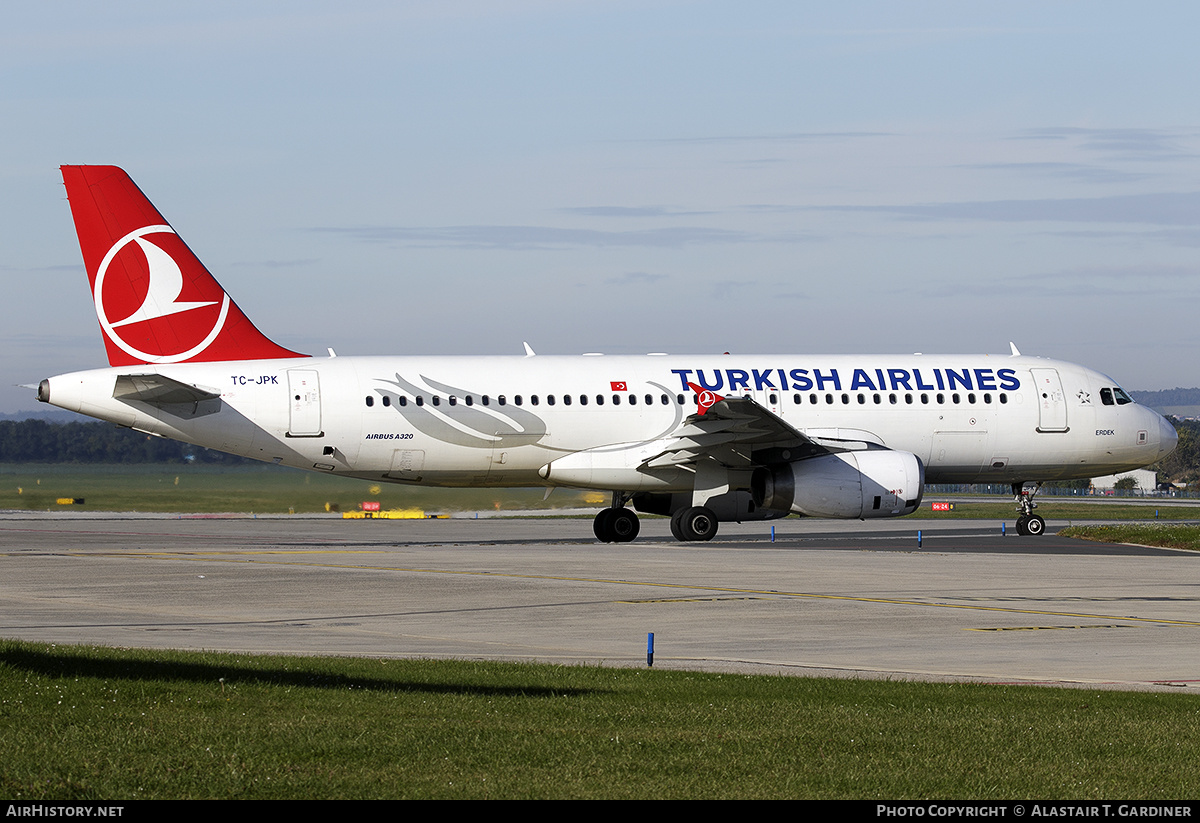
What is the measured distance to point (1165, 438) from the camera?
3941 cm

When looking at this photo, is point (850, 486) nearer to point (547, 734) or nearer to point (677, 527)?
point (677, 527)

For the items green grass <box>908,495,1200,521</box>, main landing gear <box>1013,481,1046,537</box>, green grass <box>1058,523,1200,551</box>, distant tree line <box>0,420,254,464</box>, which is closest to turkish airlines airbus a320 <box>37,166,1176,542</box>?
main landing gear <box>1013,481,1046,537</box>

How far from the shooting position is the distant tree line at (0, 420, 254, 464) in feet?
213

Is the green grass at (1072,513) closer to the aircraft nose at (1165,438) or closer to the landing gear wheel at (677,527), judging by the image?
the aircraft nose at (1165,438)

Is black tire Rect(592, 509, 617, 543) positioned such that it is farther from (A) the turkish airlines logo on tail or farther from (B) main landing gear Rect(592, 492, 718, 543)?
(A) the turkish airlines logo on tail

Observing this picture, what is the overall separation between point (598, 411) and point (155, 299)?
10699mm

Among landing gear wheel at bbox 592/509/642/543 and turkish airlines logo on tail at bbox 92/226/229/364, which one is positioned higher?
turkish airlines logo on tail at bbox 92/226/229/364

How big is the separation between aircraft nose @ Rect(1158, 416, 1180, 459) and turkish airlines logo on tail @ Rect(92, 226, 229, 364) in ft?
81.3

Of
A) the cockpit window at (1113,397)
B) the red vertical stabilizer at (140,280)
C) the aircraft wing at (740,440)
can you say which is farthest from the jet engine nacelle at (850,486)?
the red vertical stabilizer at (140,280)

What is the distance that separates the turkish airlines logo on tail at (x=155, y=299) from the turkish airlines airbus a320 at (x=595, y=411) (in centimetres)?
4

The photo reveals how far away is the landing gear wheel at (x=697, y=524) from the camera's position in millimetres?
35031

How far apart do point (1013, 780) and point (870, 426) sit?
2802 cm
